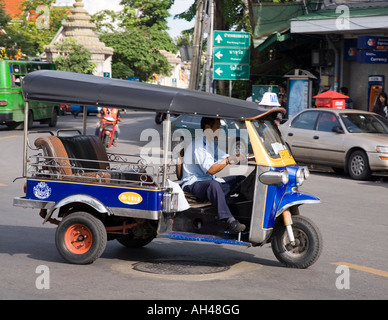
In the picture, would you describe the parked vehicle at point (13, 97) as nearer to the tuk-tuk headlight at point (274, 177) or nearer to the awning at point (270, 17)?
the awning at point (270, 17)

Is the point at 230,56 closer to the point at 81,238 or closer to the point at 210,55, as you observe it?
the point at 210,55

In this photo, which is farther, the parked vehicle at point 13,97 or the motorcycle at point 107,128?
A: the parked vehicle at point 13,97

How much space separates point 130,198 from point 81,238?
735 millimetres

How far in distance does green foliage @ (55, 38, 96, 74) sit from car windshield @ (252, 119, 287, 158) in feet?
150

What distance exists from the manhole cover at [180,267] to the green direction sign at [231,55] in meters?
16.5

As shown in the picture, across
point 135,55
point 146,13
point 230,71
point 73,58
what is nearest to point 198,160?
point 230,71

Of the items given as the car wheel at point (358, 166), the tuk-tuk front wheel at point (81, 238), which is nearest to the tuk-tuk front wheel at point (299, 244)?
the tuk-tuk front wheel at point (81, 238)

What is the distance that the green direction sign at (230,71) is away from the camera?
23969 millimetres

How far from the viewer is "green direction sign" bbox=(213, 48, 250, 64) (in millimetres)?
24031

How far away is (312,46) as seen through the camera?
27109mm

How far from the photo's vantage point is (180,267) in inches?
307

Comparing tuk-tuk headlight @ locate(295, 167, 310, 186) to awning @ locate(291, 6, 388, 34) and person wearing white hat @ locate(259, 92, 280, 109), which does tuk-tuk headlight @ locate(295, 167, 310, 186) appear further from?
awning @ locate(291, 6, 388, 34)

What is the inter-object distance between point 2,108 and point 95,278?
22.9 metres
